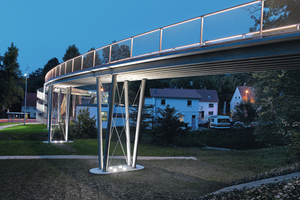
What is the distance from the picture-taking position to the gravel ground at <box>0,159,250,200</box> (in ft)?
29.5

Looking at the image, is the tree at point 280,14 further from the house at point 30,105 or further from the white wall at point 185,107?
the house at point 30,105

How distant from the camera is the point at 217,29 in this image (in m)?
7.58

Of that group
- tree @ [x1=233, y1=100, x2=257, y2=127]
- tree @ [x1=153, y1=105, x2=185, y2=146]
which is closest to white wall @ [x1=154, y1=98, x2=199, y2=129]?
tree @ [x1=233, y1=100, x2=257, y2=127]

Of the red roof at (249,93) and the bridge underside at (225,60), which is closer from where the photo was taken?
the bridge underside at (225,60)

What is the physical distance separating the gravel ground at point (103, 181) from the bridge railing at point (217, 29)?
496 cm

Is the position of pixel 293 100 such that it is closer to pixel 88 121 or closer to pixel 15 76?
pixel 88 121

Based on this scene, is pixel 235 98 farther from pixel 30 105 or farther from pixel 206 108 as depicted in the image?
pixel 30 105

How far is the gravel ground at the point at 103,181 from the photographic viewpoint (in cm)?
898

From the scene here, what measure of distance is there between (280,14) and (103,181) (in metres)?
8.46

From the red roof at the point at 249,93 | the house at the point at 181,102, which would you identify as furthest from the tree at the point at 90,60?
the house at the point at 181,102

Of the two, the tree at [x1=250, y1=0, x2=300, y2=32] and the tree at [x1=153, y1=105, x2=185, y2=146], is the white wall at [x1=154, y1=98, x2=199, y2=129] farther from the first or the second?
the tree at [x1=250, y1=0, x2=300, y2=32]

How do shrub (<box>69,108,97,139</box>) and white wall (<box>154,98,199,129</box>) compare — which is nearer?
shrub (<box>69,108,97,139</box>)

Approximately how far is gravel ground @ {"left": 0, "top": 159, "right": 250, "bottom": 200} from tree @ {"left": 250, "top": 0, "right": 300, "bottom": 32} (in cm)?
559

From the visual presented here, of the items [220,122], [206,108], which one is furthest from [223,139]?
[206,108]
